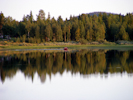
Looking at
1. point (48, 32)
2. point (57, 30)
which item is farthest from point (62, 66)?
point (57, 30)

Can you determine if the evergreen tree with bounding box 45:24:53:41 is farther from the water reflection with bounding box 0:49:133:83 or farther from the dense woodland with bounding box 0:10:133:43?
the water reflection with bounding box 0:49:133:83

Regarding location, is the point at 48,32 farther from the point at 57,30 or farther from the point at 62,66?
the point at 62,66

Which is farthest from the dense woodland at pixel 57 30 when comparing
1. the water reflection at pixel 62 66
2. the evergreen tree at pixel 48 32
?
the water reflection at pixel 62 66

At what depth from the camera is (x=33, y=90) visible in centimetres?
1191

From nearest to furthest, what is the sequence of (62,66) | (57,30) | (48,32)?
(62,66) < (48,32) < (57,30)

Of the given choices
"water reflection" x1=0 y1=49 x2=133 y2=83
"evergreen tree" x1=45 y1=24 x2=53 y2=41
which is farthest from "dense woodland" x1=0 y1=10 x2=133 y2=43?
"water reflection" x1=0 y1=49 x2=133 y2=83

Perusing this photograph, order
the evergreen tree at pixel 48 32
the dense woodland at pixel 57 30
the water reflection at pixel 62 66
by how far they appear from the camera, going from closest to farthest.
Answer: the water reflection at pixel 62 66, the evergreen tree at pixel 48 32, the dense woodland at pixel 57 30

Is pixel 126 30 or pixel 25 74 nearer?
pixel 25 74

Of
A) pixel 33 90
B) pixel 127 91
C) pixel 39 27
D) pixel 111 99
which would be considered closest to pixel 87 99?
pixel 111 99

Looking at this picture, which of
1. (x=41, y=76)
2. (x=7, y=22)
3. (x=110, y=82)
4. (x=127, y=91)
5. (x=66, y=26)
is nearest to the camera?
(x=127, y=91)

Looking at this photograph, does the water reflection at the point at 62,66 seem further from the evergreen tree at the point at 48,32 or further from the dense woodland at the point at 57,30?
the evergreen tree at the point at 48,32

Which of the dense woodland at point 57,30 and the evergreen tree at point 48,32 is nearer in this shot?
the evergreen tree at point 48,32

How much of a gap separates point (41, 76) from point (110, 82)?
5782 mm

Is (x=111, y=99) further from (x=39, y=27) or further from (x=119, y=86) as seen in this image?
(x=39, y=27)
